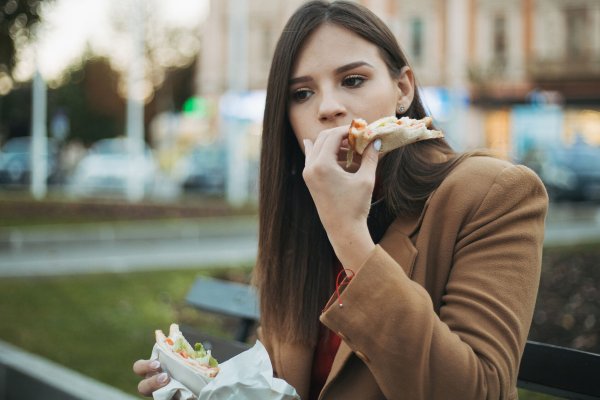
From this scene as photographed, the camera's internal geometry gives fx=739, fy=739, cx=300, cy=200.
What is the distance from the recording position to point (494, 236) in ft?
6.23

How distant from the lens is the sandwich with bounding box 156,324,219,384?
7.00 feet

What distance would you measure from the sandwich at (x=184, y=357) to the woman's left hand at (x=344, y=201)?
1.91ft

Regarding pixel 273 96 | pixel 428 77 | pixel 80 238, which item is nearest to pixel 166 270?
pixel 80 238

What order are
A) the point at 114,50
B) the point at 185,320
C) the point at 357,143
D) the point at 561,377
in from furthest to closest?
the point at 114,50 < the point at 185,320 < the point at 561,377 < the point at 357,143

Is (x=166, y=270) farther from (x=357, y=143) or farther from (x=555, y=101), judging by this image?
(x=555, y=101)

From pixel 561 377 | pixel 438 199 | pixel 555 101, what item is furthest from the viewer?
pixel 555 101

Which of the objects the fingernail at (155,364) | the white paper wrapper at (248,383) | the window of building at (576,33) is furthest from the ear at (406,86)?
the window of building at (576,33)

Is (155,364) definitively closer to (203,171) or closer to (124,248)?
(124,248)

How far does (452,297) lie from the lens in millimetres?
1870

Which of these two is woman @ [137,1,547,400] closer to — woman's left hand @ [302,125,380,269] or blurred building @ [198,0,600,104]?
woman's left hand @ [302,125,380,269]

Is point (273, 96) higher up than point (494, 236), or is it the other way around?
point (273, 96)

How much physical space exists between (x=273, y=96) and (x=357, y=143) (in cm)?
56

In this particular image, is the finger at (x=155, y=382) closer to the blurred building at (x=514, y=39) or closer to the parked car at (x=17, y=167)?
the blurred building at (x=514, y=39)

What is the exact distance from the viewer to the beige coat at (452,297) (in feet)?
5.65
